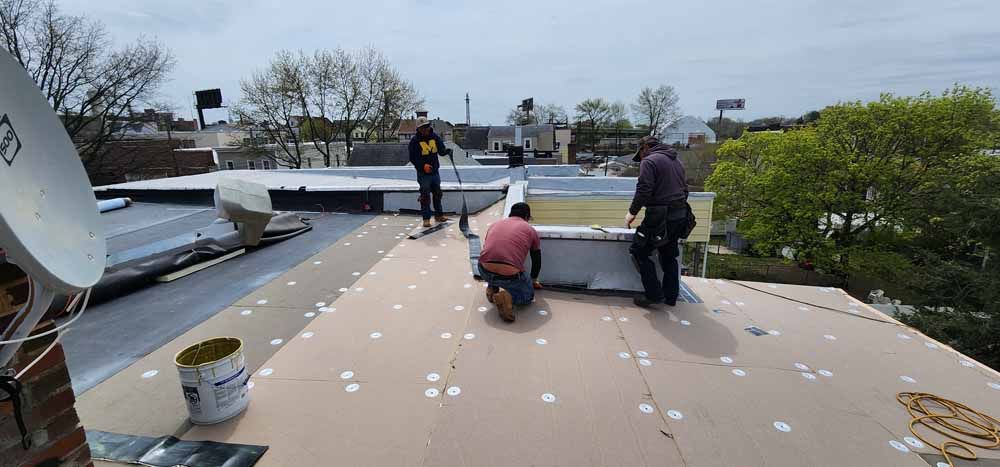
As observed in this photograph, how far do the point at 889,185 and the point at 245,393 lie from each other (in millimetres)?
17660

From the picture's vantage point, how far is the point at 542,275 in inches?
143

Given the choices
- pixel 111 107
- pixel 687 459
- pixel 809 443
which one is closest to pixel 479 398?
pixel 687 459

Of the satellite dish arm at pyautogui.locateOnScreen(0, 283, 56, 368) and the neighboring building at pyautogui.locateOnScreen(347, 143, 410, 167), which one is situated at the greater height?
the neighboring building at pyautogui.locateOnScreen(347, 143, 410, 167)

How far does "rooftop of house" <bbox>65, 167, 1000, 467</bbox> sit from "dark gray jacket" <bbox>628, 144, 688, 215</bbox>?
47cm

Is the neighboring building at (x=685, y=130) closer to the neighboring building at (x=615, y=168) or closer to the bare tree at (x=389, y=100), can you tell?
the neighboring building at (x=615, y=168)

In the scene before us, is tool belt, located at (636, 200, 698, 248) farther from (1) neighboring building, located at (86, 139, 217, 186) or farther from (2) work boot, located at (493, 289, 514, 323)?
(1) neighboring building, located at (86, 139, 217, 186)

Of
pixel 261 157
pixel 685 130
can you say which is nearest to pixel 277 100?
pixel 261 157

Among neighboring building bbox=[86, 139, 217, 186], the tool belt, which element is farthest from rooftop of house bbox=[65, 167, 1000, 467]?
neighboring building bbox=[86, 139, 217, 186]

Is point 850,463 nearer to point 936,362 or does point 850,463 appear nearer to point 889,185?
point 936,362

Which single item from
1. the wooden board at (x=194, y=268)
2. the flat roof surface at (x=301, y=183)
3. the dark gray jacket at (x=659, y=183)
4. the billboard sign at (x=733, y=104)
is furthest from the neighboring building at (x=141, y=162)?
the billboard sign at (x=733, y=104)

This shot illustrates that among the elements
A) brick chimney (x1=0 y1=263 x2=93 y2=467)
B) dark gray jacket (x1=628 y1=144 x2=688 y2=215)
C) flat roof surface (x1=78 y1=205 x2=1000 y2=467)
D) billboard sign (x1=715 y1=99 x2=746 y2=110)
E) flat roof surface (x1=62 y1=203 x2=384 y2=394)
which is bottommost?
flat roof surface (x1=78 y1=205 x2=1000 y2=467)

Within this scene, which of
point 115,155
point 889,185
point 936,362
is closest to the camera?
point 936,362

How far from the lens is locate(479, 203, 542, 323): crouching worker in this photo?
295cm

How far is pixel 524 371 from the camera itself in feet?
7.62
